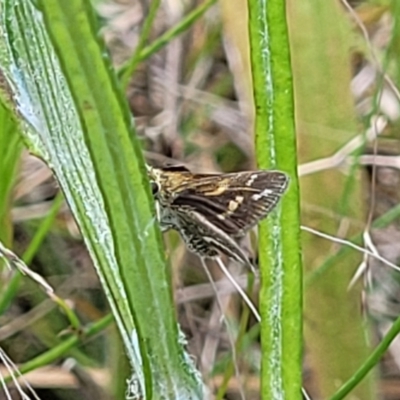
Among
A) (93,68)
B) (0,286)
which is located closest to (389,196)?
(0,286)

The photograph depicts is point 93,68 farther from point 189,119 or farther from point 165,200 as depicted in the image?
point 189,119

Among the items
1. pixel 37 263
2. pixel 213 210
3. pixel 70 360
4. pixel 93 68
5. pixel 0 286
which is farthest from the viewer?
pixel 37 263

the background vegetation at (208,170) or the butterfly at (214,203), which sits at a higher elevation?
the butterfly at (214,203)

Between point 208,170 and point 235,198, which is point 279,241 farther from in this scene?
point 208,170

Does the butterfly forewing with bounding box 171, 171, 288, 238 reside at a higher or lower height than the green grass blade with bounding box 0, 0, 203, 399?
lower

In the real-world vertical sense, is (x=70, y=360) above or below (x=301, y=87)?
below
